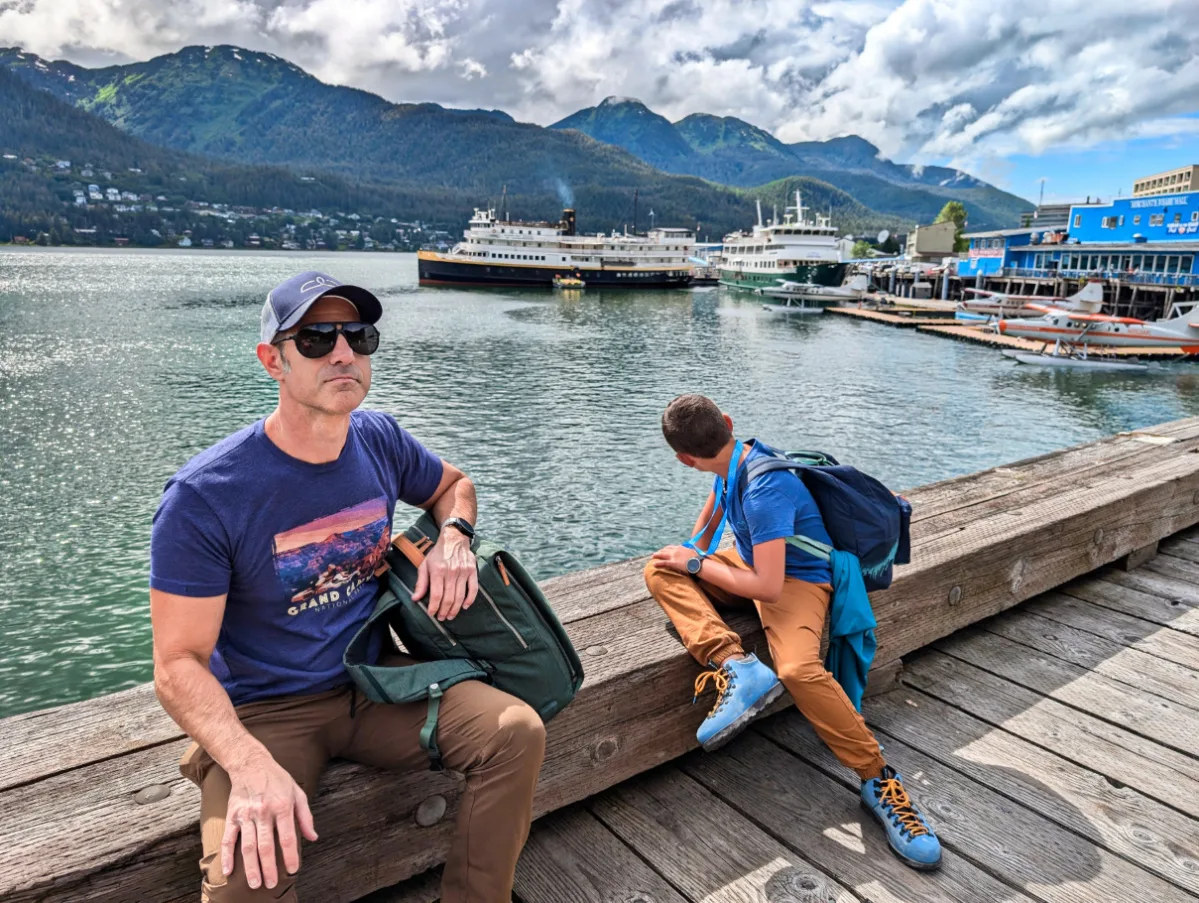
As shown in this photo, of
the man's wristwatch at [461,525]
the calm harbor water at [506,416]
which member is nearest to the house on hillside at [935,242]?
the calm harbor water at [506,416]

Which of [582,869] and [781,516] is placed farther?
[781,516]

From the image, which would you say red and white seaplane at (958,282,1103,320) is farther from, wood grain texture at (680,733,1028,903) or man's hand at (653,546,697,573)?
wood grain texture at (680,733,1028,903)

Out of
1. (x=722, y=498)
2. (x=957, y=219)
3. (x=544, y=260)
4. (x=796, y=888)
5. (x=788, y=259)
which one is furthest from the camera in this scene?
(x=957, y=219)

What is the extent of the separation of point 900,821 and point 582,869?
84 centimetres

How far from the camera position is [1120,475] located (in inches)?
159

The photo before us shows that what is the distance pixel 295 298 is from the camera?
1.65 meters

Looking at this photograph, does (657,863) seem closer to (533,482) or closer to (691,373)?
(533,482)

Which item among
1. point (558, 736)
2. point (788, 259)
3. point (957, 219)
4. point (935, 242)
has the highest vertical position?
point (957, 219)

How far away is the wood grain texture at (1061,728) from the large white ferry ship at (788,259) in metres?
59.0

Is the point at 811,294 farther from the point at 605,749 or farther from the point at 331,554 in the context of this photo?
the point at 331,554

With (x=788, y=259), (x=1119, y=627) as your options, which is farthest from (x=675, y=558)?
(x=788, y=259)

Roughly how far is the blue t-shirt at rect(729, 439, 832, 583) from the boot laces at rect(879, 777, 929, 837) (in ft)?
1.96

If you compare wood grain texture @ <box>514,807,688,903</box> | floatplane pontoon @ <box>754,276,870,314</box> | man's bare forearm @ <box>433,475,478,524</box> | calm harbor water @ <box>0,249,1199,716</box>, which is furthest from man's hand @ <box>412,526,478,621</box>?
floatplane pontoon @ <box>754,276,870,314</box>

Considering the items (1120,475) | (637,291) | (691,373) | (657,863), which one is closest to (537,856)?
(657,863)
